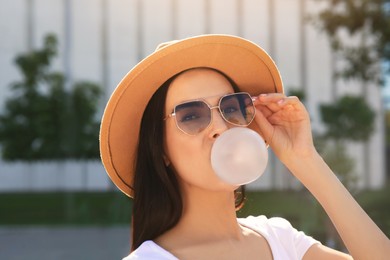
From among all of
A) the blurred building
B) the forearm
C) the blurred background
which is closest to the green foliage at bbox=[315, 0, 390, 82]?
the forearm

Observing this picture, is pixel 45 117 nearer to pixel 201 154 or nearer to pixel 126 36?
pixel 126 36

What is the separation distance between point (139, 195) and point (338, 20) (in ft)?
25.0

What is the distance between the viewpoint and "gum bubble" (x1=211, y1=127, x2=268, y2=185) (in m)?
1.53

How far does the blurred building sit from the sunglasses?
24.2 metres

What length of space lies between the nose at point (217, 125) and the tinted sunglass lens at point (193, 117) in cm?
1

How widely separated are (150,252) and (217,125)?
1.12 feet

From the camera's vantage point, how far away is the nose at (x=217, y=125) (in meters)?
1.61

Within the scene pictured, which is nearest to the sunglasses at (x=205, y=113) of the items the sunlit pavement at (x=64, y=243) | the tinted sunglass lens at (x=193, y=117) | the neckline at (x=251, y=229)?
the tinted sunglass lens at (x=193, y=117)

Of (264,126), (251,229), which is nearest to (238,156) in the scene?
(264,126)

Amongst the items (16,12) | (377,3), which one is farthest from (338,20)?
(16,12)

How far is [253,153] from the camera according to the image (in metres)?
1.54

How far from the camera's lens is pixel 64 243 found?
1188 cm

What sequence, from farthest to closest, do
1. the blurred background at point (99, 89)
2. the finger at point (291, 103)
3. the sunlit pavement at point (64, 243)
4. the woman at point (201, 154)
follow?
the blurred background at point (99, 89) < the sunlit pavement at point (64, 243) < the finger at point (291, 103) < the woman at point (201, 154)

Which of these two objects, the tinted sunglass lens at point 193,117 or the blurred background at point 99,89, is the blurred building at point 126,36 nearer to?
the blurred background at point 99,89
